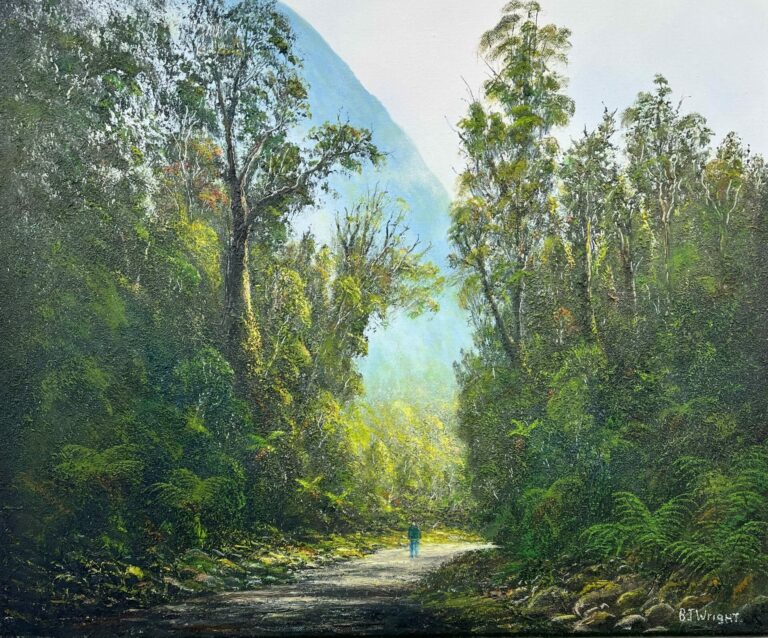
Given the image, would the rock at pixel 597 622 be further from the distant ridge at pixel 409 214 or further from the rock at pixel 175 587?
the rock at pixel 175 587

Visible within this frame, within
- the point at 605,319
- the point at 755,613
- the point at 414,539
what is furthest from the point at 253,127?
the point at 755,613

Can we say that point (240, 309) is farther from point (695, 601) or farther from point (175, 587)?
point (695, 601)

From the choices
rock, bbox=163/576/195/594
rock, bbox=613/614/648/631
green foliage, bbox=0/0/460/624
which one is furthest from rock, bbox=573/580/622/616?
rock, bbox=163/576/195/594

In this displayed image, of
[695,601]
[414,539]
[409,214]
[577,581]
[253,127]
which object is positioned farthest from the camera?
[253,127]

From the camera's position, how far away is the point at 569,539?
4.38 metres

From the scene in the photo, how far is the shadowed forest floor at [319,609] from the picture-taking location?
13.6 ft

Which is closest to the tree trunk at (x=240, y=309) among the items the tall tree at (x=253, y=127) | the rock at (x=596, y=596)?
the tall tree at (x=253, y=127)

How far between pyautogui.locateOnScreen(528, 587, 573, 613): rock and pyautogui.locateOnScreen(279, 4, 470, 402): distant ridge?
4.74 feet

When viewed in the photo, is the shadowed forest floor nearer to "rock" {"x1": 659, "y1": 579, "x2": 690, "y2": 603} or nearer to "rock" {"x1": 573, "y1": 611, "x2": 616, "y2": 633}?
"rock" {"x1": 573, "y1": 611, "x2": 616, "y2": 633}

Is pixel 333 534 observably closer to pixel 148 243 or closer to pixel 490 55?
pixel 148 243

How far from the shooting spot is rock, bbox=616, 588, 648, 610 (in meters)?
4.18

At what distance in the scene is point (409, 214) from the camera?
4777mm

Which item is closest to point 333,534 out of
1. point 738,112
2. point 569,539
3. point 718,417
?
point 569,539

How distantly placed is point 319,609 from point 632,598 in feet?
6.64
